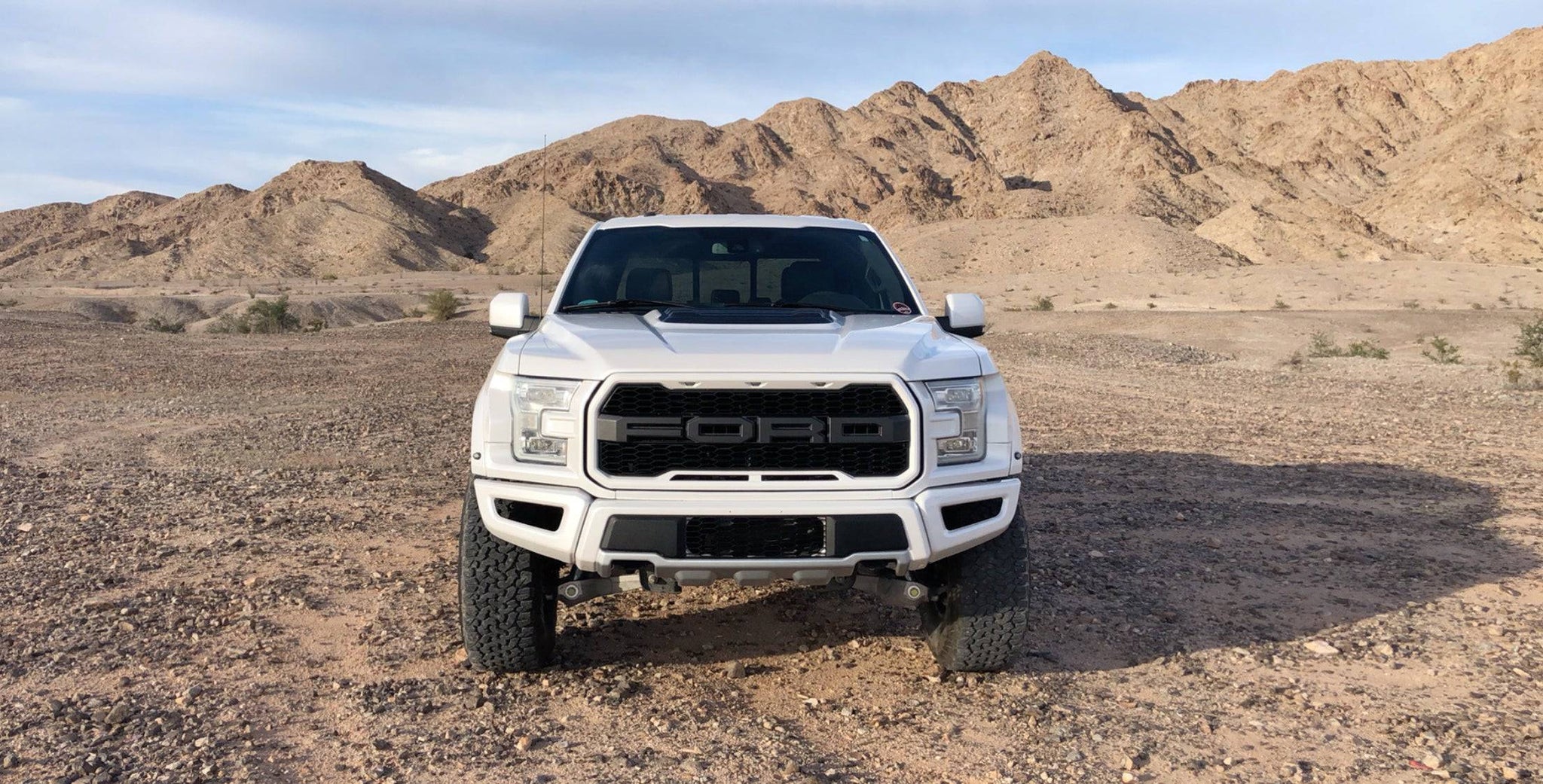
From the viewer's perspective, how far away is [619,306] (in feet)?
18.1

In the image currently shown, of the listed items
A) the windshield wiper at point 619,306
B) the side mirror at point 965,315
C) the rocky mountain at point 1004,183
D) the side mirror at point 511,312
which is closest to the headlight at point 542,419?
the side mirror at point 511,312

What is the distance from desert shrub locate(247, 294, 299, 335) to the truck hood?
2800 centimetres

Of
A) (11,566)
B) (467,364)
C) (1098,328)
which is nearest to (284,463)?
(11,566)

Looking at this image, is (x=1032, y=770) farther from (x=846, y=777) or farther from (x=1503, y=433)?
(x=1503, y=433)

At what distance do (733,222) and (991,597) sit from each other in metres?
2.50

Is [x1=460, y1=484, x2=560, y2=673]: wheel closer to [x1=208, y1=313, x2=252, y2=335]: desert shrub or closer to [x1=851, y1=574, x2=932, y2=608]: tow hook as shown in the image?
[x1=851, y1=574, x2=932, y2=608]: tow hook

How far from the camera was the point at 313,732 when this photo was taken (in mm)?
4254

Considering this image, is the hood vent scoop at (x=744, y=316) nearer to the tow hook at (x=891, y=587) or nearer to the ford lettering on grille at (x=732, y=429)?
the ford lettering on grille at (x=732, y=429)

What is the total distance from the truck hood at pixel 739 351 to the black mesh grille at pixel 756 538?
20.5 inches

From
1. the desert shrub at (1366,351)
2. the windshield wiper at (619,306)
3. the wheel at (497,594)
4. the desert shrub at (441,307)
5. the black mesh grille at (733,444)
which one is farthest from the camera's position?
the desert shrub at (441,307)

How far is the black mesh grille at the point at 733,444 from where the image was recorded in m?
4.23

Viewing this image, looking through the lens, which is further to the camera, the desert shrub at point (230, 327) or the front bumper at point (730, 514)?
the desert shrub at point (230, 327)

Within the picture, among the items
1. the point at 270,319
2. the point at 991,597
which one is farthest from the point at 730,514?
the point at 270,319

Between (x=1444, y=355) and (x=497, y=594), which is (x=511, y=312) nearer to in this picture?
(x=497, y=594)
